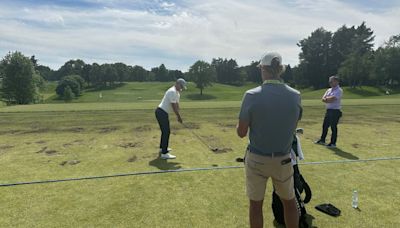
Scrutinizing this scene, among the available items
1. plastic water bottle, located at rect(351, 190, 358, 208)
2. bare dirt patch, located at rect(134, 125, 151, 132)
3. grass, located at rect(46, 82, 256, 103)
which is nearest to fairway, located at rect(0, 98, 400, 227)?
plastic water bottle, located at rect(351, 190, 358, 208)

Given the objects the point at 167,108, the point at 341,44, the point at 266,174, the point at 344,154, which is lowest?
the point at 344,154

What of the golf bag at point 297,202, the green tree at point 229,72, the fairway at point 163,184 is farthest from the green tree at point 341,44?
the golf bag at point 297,202

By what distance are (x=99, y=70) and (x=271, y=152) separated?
112114mm

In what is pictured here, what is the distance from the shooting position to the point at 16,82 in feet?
222

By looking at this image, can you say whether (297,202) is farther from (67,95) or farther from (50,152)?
(67,95)

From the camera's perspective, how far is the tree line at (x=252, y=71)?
68.1 m

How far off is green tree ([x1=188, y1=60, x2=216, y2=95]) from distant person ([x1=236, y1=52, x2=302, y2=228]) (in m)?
76.0

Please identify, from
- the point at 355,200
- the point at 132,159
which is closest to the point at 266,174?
the point at 355,200

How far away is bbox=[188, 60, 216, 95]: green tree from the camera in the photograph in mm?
79375

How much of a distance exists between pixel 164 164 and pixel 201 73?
7220cm

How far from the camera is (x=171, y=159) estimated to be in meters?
9.07

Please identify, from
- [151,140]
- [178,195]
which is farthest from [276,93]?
[151,140]

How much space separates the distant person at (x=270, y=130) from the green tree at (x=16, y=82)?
73.9 meters

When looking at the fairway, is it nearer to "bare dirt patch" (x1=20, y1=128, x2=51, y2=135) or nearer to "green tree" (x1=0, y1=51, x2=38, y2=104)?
"bare dirt patch" (x1=20, y1=128, x2=51, y2=135)
